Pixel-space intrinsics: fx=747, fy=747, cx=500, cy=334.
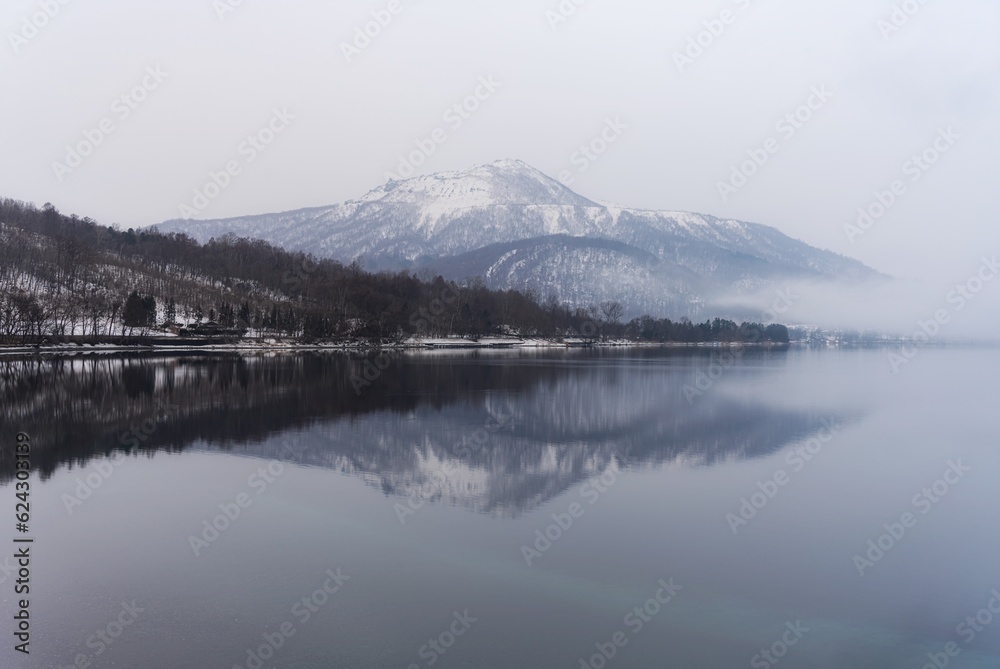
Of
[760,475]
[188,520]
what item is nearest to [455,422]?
[760,475]

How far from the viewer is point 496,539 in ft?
42.5

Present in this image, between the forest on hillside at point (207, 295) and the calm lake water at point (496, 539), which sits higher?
the forest on hillside at point (207, 295)

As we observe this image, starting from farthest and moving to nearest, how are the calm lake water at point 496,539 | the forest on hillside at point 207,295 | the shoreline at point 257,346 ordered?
the forest on hillside at point 207,295, the shoreline at point 257,346, the calm lake water at point 496,539

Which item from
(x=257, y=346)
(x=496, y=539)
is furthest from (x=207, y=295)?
(x=496, y=539)

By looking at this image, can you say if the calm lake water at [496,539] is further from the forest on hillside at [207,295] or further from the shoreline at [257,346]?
the forest on hillside at [207,295]

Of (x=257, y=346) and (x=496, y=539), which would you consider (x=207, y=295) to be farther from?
(x=496, y=539)

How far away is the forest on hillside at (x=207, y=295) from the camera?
79062 mm

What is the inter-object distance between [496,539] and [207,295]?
99.5 meters

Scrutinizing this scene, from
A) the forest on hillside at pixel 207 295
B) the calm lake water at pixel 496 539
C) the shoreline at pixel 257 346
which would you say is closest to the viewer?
the calm lake water at pixel 496 539

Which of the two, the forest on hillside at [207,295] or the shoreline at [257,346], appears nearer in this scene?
the shoreline at [257,346]

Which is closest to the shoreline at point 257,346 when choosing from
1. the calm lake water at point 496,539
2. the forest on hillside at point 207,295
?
the forest on hillside at point 207,295

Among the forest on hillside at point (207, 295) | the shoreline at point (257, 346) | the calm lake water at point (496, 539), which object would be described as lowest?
the calm lake water at point (496, 539)

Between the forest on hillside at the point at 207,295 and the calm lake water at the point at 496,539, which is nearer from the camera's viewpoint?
the calm lake water at the point at 496,539

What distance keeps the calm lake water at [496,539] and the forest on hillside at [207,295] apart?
55.3 m
